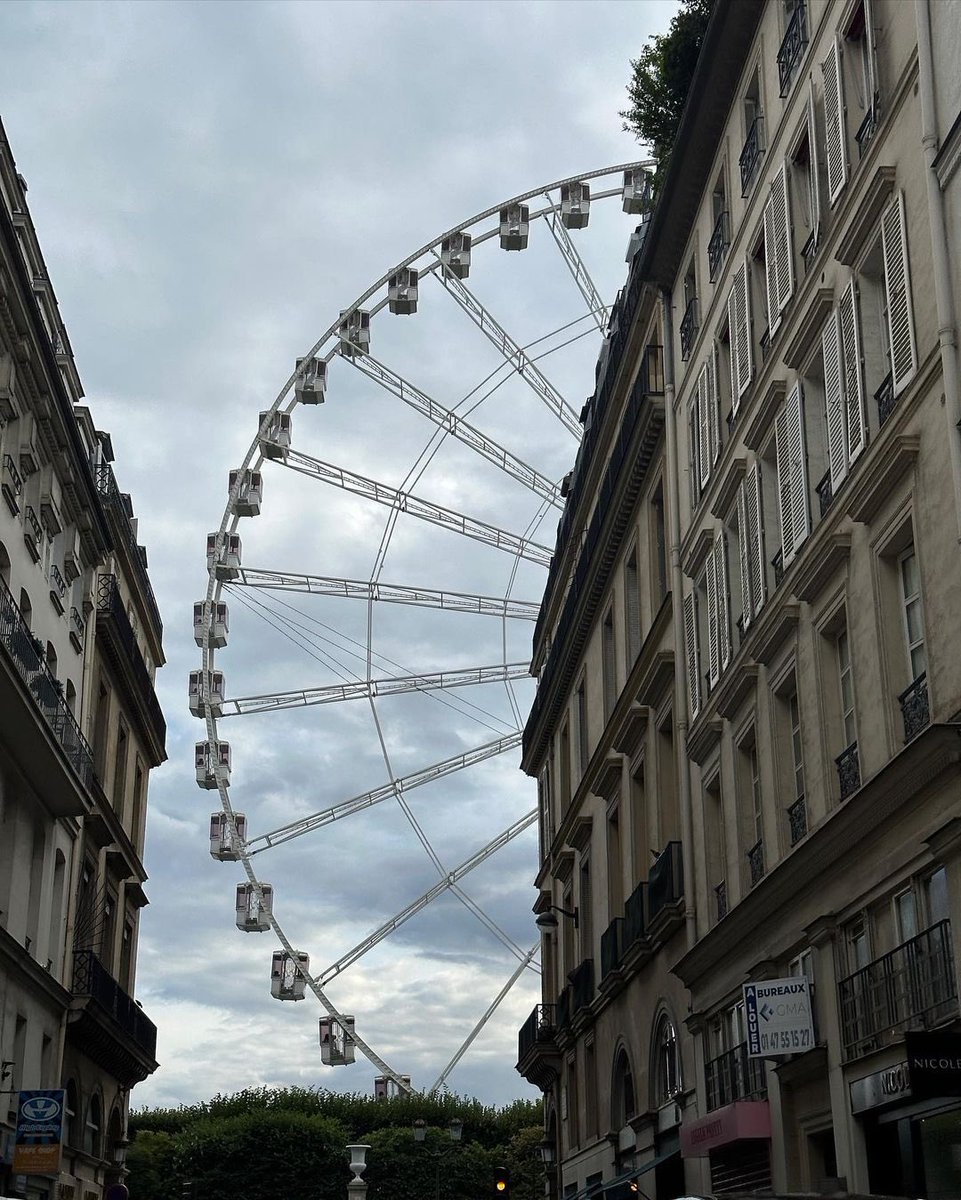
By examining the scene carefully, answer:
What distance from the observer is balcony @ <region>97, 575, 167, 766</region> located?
35.0m

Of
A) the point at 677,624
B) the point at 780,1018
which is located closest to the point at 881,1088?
the point at 780,1018

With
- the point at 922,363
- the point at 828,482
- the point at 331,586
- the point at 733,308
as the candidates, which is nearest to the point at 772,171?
the point at 733,308

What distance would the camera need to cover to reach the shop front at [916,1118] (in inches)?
523

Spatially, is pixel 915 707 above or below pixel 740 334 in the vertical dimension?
below

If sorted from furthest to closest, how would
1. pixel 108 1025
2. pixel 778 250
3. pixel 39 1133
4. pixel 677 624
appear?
pixel 108 1025 → pixel 677 624 → pixel 39 1133 → pixel 778 250

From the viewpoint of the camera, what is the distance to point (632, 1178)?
26234 millimetres

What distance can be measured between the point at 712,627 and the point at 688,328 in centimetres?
544

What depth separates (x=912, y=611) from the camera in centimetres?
1566

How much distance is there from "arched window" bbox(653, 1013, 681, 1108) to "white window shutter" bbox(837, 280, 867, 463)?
35.9ft

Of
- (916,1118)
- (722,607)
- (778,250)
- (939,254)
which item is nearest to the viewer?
(939,254)

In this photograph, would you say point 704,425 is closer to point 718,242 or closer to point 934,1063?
point 718,242

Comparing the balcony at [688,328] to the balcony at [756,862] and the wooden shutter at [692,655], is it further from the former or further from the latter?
the balcony at [756,862]

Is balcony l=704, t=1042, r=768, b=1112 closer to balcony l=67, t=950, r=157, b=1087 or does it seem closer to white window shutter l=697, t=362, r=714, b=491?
white window shutter l=697, t=362, r=714, b=491

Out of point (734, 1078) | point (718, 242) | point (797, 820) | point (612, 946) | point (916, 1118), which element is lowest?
point (916, 1118)
